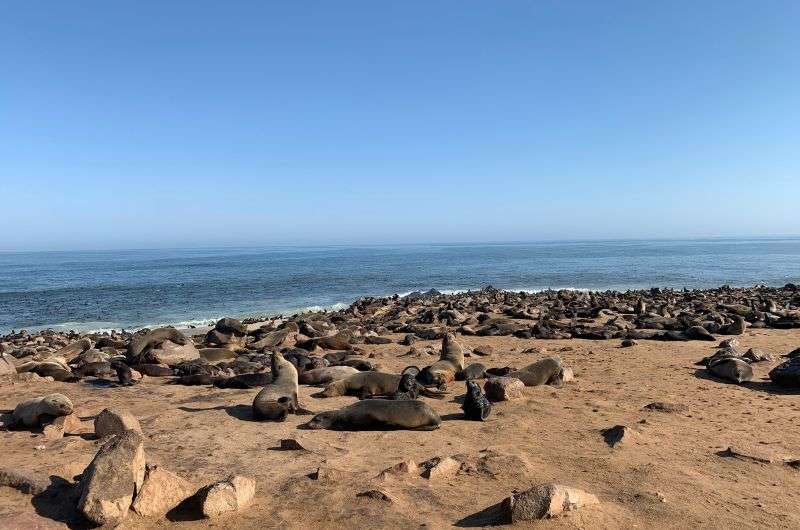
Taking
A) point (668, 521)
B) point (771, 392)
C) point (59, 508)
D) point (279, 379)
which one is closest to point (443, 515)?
point (668, 521)

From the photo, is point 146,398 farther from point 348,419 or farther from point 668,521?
point 668,521

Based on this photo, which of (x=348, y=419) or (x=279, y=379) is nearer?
(x=348, y=419)

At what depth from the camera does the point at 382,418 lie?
6.50 metres

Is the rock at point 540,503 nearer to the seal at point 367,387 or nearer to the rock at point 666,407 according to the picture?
the rock at point 666,407

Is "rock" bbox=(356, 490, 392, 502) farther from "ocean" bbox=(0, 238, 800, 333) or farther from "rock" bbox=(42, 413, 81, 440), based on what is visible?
"ocean" bbox=(0, 238, 800, 333)

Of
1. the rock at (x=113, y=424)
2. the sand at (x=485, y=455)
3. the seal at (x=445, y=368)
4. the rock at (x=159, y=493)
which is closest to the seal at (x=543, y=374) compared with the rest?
the sand at (x=485, y=455)

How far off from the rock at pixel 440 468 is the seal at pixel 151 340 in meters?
8.41

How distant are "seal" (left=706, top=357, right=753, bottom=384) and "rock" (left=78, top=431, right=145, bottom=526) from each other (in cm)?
924

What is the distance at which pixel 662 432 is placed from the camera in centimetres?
648

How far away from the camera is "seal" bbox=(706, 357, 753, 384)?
30.3 ft

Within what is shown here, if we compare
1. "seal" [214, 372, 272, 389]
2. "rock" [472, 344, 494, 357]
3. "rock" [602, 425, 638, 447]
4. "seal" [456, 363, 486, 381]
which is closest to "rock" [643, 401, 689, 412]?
"rock" [602, 425, 638, 447]

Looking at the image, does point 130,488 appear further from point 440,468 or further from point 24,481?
point 440,468

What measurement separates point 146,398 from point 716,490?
7.74 meters

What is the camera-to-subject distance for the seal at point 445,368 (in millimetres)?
9109
